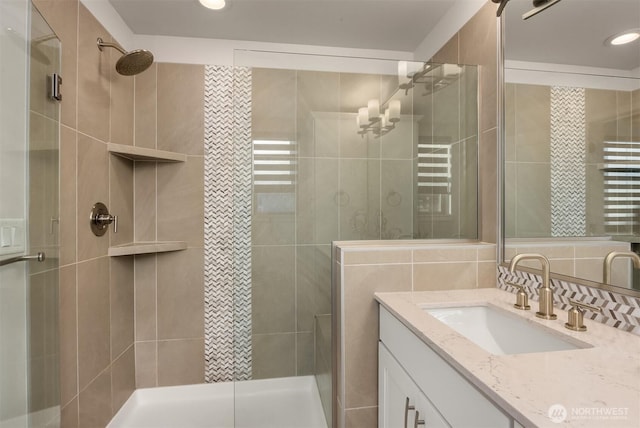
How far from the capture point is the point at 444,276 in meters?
1.30

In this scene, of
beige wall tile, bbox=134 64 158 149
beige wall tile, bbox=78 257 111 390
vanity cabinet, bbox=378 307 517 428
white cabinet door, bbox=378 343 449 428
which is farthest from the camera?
beige wall tile, bbox=134 64 158 149

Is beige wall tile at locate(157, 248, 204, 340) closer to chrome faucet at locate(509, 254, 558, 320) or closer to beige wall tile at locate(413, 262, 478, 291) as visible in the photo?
beige wall tile at locate(413, 262, 478, 291)

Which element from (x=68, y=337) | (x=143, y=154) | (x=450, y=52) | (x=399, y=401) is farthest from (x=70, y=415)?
(x=450, y=52)

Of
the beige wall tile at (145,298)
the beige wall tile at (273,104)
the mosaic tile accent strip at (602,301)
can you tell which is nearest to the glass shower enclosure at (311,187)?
the beige wall tile at (273,104)

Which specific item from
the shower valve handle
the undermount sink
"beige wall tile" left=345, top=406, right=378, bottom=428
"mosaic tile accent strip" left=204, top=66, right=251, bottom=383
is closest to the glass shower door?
the shower valve handle

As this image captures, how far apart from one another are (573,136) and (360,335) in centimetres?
104

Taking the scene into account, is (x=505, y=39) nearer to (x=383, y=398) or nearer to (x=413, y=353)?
(x=413, y=353)

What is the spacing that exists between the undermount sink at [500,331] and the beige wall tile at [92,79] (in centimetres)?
180

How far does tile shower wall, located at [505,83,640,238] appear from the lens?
0.87m

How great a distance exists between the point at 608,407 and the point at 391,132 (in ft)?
3.85

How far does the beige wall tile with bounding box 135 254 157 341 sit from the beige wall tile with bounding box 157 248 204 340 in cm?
4

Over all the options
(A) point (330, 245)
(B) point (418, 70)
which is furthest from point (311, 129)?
(B) point (418, 70)

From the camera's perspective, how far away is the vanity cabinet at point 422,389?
619 millimetres

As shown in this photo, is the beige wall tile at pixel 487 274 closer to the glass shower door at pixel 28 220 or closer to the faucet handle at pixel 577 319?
the faucet handle at pixel 577 319
